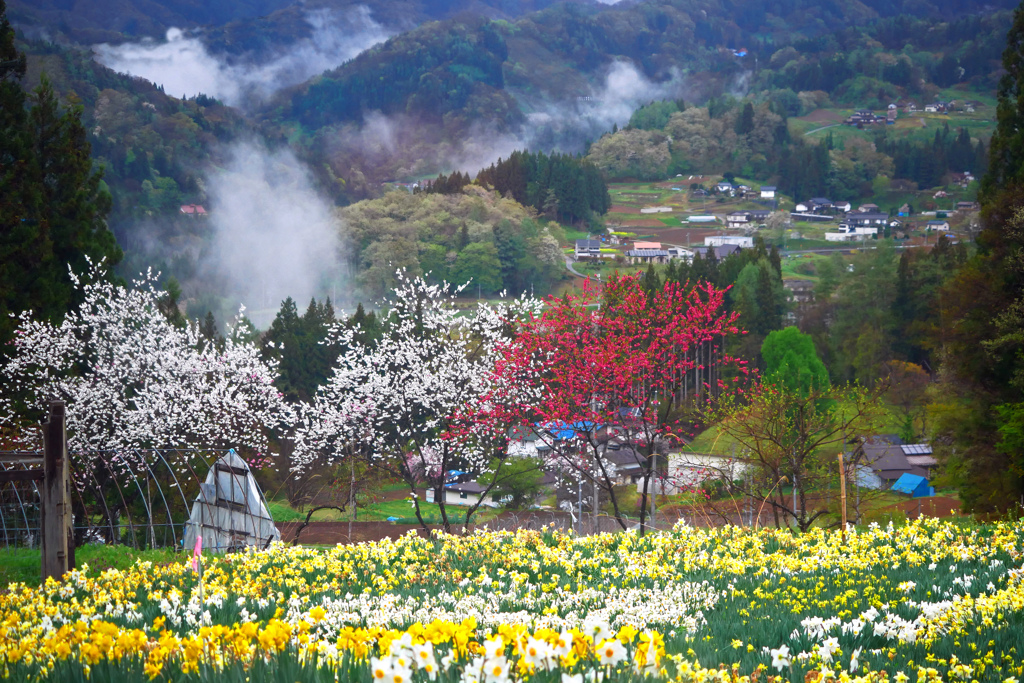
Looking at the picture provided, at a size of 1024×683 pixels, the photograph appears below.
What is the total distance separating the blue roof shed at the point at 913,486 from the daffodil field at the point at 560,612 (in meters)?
36.6

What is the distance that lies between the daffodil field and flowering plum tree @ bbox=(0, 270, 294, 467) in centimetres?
1285

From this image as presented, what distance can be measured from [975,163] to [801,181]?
112 feet

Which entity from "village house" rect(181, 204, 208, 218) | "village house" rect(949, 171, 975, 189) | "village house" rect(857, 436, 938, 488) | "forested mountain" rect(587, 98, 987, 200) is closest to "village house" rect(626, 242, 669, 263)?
"forested mountain" rect(587, 98, 987, 200)

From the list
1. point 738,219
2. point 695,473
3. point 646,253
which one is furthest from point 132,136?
point 738,219

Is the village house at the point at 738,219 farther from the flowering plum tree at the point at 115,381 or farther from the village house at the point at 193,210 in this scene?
the flowering plum tree at the point at 115,381

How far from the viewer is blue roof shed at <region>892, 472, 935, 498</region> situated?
4244 centimetres

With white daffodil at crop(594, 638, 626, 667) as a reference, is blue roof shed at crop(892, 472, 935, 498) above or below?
below

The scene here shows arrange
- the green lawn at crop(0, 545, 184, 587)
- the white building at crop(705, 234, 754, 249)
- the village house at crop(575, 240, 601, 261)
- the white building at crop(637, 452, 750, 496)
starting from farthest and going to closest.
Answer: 1. the white building at crop(705, 234, 754, 249)
2. the village house at crop(575, 240, 601, 261)
3. the white building at crop(637, 452, 750, 496)
4. the green lawn at crop(0, 545, 184, 587)

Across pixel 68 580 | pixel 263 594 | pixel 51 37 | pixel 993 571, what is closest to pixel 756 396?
pixel 993 571

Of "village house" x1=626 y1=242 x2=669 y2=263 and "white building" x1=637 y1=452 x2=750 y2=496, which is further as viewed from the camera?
"village house" x1=626 y1=242 x2=669 y2=263

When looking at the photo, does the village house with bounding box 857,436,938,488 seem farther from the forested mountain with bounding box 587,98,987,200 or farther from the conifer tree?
the forested mountain with bounding box 587,98,987,200

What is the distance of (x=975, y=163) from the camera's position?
152 meters

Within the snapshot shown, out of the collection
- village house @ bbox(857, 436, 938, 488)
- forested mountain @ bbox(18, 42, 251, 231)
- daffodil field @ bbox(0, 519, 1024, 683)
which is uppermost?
forested mountain @ bbox(18, 42, 251, 231)

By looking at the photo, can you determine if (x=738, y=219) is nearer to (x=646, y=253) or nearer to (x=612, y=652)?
(x=646, y=253)
